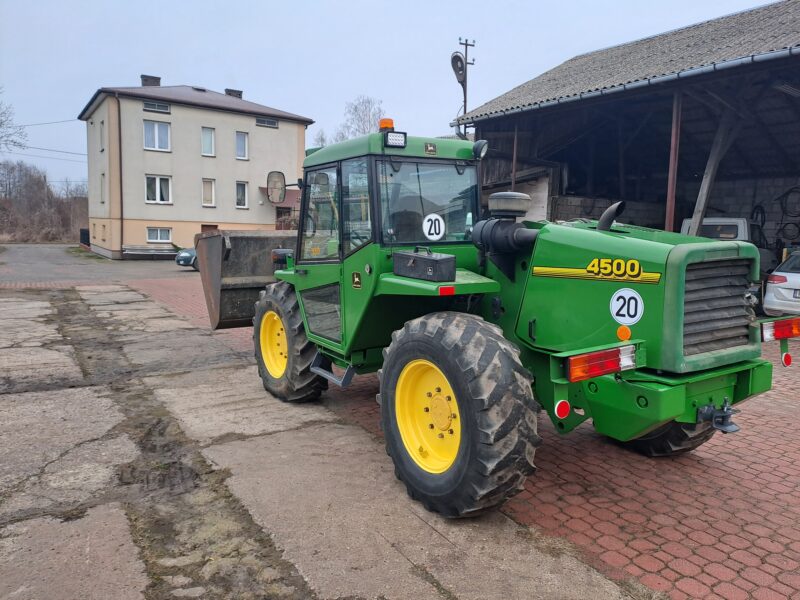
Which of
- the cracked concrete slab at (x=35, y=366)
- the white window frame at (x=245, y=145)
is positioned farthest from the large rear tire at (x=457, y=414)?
the white window frame at (x=245, y=145)

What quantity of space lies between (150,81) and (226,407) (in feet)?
104

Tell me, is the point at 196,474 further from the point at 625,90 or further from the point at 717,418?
the point at 625,90

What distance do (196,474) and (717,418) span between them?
11.1 ft

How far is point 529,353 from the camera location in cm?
411

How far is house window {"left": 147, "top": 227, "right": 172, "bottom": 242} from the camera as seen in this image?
28.7m

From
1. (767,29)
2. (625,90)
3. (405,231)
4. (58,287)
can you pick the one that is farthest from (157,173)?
(405,231)

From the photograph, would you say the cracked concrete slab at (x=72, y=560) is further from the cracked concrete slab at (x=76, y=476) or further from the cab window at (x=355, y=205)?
the cab window at (x=355, y=205)

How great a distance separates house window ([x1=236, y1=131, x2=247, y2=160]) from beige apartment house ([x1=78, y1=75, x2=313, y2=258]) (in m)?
0.05

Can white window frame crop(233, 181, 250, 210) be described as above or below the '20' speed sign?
above

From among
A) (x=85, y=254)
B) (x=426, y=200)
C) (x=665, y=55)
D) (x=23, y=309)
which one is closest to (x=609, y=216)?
(x=426, y=200)

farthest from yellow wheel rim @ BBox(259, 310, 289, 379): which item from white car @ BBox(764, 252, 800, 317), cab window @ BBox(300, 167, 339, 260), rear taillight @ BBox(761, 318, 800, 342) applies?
white car @ BBox(764, 252, 800, 317)

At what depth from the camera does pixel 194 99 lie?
29.6 m

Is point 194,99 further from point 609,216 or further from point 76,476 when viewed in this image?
point 609,216

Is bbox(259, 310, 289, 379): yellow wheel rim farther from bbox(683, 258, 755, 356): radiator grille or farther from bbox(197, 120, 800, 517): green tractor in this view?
bbox(683, 258, 755, 356): radiator grille
